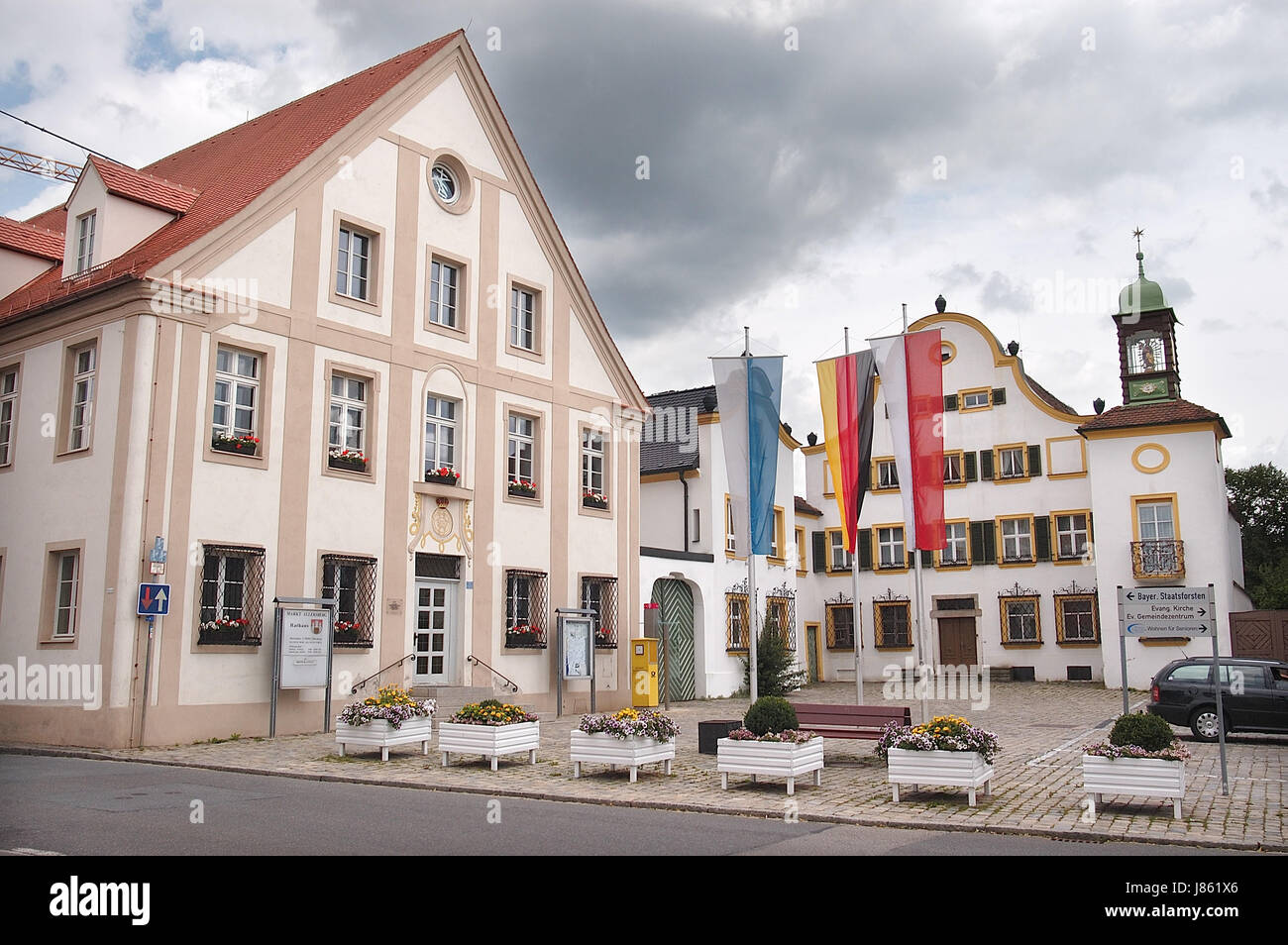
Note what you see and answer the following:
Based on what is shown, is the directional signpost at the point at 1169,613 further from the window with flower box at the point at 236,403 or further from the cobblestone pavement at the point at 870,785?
the window with flower box at the point at 236,403

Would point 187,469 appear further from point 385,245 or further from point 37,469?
point 385,245

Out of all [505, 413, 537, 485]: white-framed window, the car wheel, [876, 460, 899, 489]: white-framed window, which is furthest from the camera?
[876, 460, 899, 489]: white-framed window

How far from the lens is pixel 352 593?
20.8 metres

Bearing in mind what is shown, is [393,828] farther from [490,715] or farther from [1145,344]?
[1145,344]

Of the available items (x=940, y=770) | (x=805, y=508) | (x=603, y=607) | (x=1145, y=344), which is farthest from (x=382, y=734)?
(x=1145, y=344)

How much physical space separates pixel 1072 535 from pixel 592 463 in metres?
18.9

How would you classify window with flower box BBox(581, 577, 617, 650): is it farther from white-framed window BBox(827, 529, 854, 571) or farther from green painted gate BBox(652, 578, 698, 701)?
white-framed window BBox(827, 529, 854, 571)

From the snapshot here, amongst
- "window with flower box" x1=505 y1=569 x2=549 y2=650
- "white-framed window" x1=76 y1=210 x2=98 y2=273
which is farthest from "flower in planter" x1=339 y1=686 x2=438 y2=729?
"white-framed window" x1=76 y1=210 x2=98 y2=273

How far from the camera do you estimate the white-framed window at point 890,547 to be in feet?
135

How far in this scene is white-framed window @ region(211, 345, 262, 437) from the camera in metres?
19.0

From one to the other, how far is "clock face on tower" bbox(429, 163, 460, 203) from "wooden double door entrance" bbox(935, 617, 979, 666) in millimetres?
23986

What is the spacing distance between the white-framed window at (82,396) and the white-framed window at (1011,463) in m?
29.6
